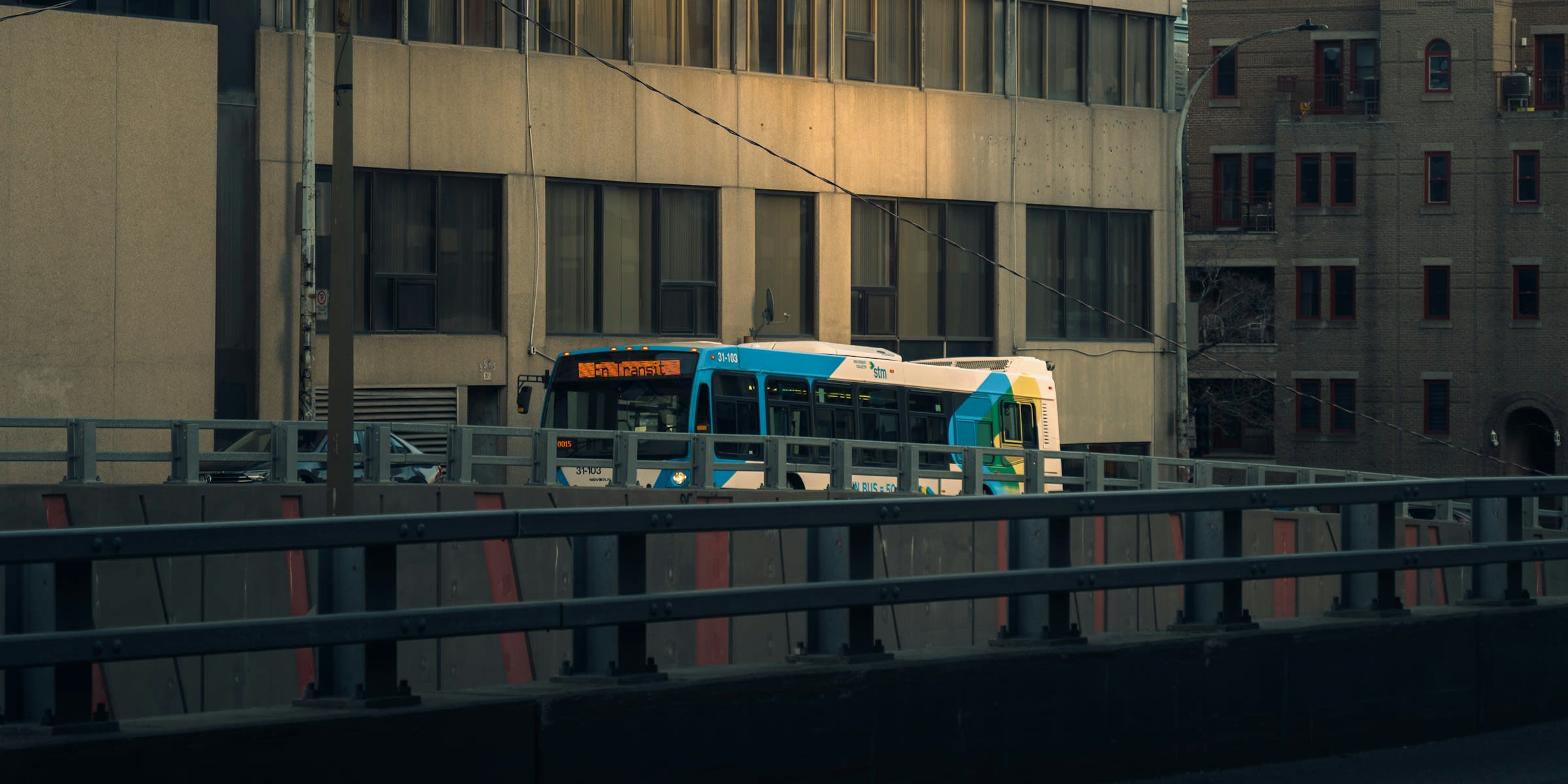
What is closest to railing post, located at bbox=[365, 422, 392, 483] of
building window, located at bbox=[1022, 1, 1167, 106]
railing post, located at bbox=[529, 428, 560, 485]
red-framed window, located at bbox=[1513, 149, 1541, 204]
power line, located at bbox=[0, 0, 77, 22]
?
railing post, located at bbox=[529, 428, 560, 485]

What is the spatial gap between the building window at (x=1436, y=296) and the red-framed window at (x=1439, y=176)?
2.38 meters

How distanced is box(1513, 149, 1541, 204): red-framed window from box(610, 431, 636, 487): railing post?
4668cm

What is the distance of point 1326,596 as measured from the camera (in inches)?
963

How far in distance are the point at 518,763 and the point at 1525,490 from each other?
18.8ft

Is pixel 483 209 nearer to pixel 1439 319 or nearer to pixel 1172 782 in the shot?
pixel 1172 782

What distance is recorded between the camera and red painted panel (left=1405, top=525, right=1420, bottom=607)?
2236 cm

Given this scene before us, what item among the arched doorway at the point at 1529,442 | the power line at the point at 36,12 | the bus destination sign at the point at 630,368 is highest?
the power line at the point at 36,12

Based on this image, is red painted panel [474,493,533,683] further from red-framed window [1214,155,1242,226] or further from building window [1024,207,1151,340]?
red-framed window [1214,155,1242,226]

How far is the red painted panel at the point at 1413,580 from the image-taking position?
22359mm

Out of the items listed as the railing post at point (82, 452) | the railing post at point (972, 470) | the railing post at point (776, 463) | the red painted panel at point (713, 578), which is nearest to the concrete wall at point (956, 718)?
the red painted panel at point (713, 578)

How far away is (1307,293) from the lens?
62062 mm

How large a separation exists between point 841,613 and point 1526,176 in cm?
5975

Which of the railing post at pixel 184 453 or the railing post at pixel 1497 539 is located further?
the railing post at pixel 184 453

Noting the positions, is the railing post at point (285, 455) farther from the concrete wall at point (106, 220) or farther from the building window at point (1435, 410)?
the building window at point (1435, 410)
